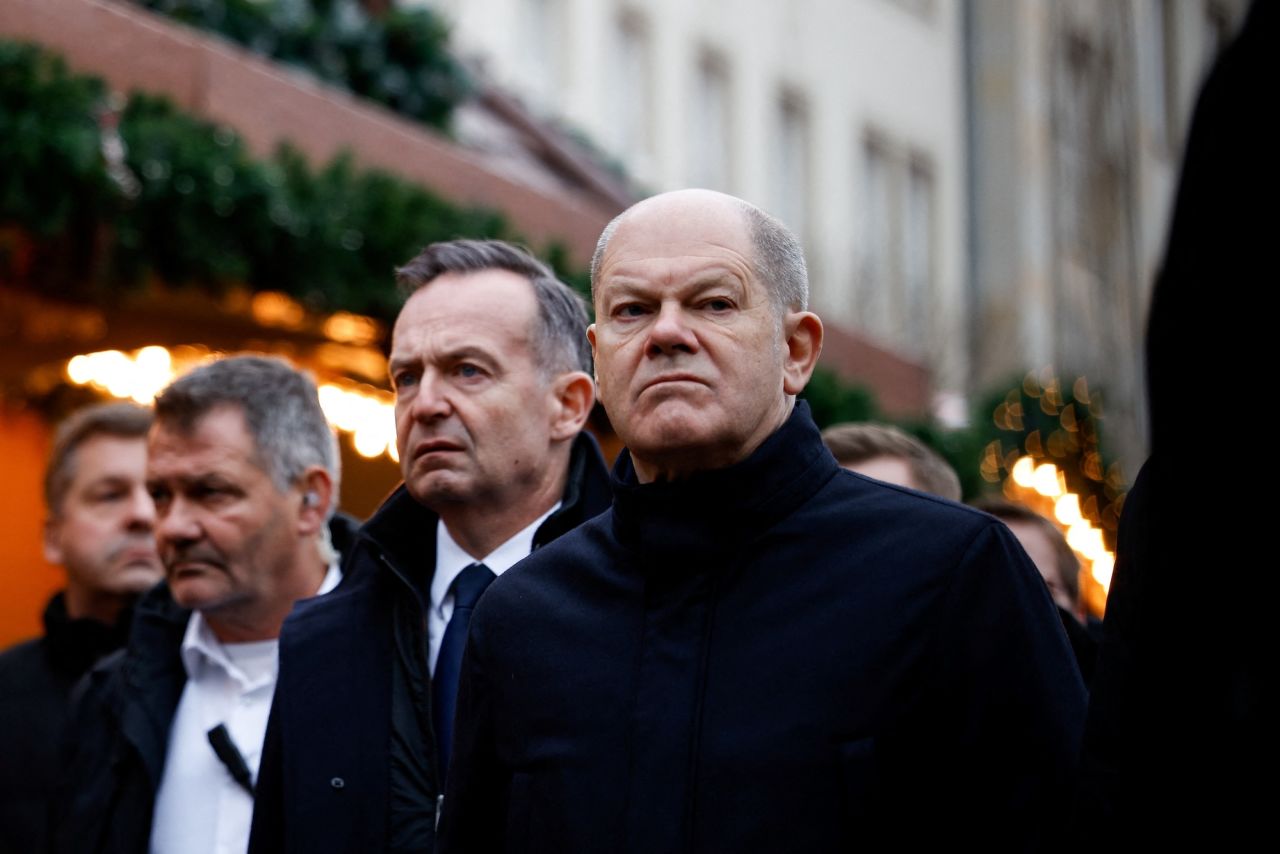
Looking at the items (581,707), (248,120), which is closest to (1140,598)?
(581,707)

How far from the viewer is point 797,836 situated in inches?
111

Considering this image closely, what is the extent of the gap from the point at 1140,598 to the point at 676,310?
57.5 inches

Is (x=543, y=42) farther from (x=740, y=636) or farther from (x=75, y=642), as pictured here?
(x=740, y=636)

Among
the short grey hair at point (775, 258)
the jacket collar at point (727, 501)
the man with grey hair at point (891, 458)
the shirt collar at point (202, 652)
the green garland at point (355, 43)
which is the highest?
the green garland at point (355, 43)

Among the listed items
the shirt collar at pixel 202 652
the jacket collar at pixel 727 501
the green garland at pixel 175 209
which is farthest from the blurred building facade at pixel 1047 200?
the jacket collar at pixel 727 501

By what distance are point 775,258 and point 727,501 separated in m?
0.48

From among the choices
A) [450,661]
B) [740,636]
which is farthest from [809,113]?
[740,636]

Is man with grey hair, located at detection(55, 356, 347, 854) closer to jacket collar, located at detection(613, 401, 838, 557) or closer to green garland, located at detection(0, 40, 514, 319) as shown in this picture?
green garland, located at detection(0, 40, 514, 319)

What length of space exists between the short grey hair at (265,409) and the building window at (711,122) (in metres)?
15.5

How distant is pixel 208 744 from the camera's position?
483cm

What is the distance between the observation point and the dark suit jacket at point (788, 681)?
2.85m

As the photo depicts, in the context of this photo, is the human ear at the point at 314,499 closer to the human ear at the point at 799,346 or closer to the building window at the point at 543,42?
the human ear at the point at 799,346

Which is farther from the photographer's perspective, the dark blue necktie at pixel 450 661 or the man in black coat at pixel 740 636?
the dark blue necktie at pixel 450 661

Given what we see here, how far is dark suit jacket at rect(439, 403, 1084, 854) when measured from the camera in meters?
2.85
